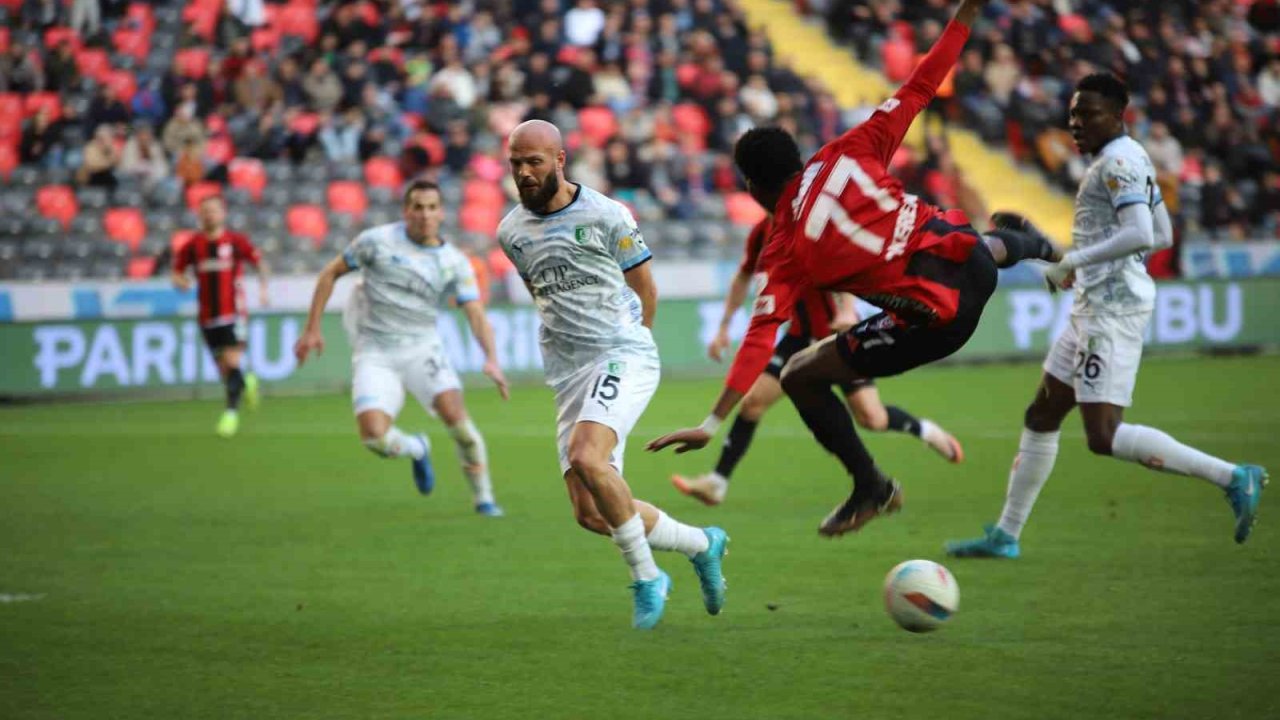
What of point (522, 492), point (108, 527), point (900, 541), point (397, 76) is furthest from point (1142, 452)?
point (397, 76)

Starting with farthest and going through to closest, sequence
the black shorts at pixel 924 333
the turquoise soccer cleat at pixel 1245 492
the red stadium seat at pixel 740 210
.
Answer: the red stadium seat at pixel 740 210
the turquoise soccer cleat at pixel 1245 492
the black shorts at pixel 924 333

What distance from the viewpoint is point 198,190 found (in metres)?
21.0

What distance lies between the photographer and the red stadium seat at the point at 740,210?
23.9 m

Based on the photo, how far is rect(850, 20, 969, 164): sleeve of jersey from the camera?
6508mm

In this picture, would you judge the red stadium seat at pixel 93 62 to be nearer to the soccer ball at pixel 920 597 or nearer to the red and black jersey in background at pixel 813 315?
the red and black jersey in background at pixel 813 315

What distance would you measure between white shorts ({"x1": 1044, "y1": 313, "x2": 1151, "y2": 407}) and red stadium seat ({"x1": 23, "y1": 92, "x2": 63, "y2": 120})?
1669cm

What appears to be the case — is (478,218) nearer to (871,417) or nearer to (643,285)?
(871,417)

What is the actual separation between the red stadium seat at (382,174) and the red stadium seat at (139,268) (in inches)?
127

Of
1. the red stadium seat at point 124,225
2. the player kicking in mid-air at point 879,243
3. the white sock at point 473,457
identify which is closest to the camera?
the player kicking in mid-air at point 879,243

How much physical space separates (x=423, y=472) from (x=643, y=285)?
460cm

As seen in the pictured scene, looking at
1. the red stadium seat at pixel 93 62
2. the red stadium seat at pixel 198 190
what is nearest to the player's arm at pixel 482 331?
the red stadium seat at pixel 198 190

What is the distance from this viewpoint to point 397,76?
23.6m

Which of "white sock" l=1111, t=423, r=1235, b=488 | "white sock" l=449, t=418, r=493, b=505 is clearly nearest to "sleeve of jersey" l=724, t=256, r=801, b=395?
"white sock" l=1111, t=423, r=1235, b=488

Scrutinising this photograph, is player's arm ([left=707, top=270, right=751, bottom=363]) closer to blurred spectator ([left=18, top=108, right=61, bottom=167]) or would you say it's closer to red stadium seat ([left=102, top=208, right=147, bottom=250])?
red stadium seat ([left=102, top=208, right=147, bottom=250])
